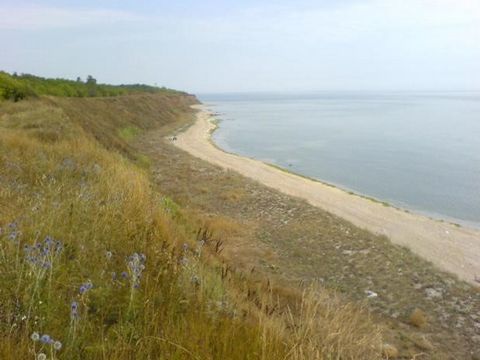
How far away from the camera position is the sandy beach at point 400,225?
14.4 metres

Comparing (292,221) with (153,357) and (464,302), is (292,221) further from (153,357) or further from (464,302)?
(153,357)

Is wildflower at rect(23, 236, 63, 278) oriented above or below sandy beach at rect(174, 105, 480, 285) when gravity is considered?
above

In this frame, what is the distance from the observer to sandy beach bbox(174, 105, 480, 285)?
14359mm

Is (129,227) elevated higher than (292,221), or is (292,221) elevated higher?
(129,227)

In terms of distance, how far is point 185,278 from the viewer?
350cm

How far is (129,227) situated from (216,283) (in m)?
1.16

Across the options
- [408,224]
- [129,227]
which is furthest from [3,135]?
[408,224]

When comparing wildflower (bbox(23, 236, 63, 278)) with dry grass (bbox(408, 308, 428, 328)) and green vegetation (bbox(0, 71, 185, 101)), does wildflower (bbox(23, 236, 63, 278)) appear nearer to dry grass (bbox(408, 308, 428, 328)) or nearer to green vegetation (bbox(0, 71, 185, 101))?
dry grass (bbox(408, 308, 428, 328))

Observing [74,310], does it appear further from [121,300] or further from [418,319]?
[418,319]

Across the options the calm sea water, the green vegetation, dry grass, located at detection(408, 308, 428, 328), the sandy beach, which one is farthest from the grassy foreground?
the calm sea water

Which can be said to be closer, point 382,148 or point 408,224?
point 408,224

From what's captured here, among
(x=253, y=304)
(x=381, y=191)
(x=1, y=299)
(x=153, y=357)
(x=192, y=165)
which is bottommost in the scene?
(x=381, y=191)

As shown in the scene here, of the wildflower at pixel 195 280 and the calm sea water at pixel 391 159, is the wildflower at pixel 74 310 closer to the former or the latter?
the wildflower at pixel 195 280

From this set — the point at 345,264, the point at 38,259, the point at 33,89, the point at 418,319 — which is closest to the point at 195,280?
the point at 38,259
